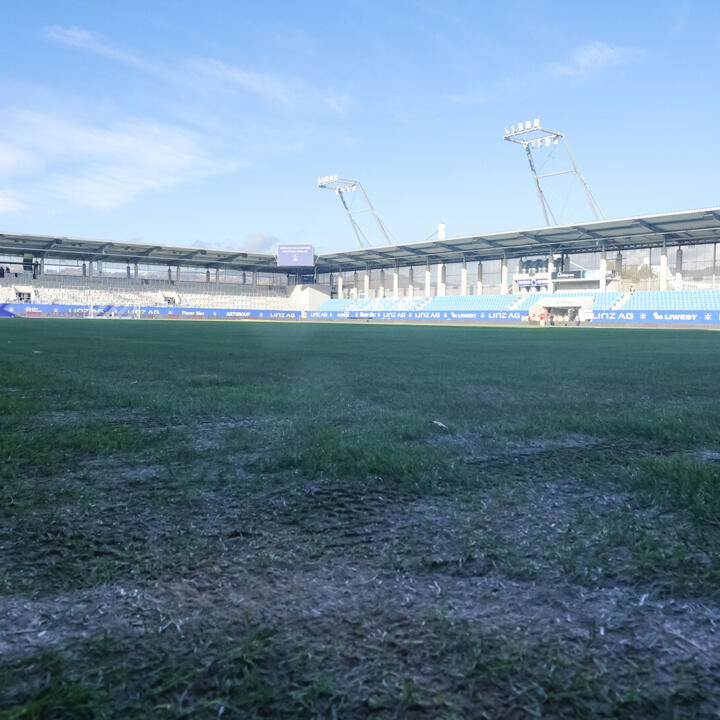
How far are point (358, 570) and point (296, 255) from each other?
5593 centimetres

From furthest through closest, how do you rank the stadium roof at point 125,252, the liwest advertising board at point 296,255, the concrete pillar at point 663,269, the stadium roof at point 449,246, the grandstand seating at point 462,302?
the liwest advertising board at point 296,255
the stadium roof at point 125,252
the grandstand seating at point 462,302
the concrete pillar at point 663,269
the stadium roof at point 449,246

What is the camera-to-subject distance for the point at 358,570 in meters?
1.28

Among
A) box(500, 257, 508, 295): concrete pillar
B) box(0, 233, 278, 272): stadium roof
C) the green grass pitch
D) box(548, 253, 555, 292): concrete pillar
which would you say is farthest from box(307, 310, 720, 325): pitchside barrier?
the green grass pitch

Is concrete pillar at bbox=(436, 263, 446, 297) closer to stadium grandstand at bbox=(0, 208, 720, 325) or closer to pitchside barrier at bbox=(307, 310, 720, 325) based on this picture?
stadium grandstand at bbox=(0, 208, 720, 325)

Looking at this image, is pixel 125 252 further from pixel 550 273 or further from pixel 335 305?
pixel 550 273

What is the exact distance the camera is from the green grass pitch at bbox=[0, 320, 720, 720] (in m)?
0.86

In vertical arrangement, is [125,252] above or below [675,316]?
above

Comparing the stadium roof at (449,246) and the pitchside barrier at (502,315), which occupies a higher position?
the stadium roof at (449,246)

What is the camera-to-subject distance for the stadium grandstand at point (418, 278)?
124ft

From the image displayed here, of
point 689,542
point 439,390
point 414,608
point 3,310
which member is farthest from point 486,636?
point 3,310

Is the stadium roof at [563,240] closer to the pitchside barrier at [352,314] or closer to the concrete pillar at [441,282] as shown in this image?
the concrete pillar at [441,282]

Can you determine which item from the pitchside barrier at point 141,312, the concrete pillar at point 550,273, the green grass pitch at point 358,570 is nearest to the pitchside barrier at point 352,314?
the pitchside barrier at point 141,312

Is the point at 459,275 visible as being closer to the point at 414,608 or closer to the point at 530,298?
the point at 530,298

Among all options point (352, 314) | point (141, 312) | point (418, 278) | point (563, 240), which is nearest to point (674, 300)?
point (563, 240)
